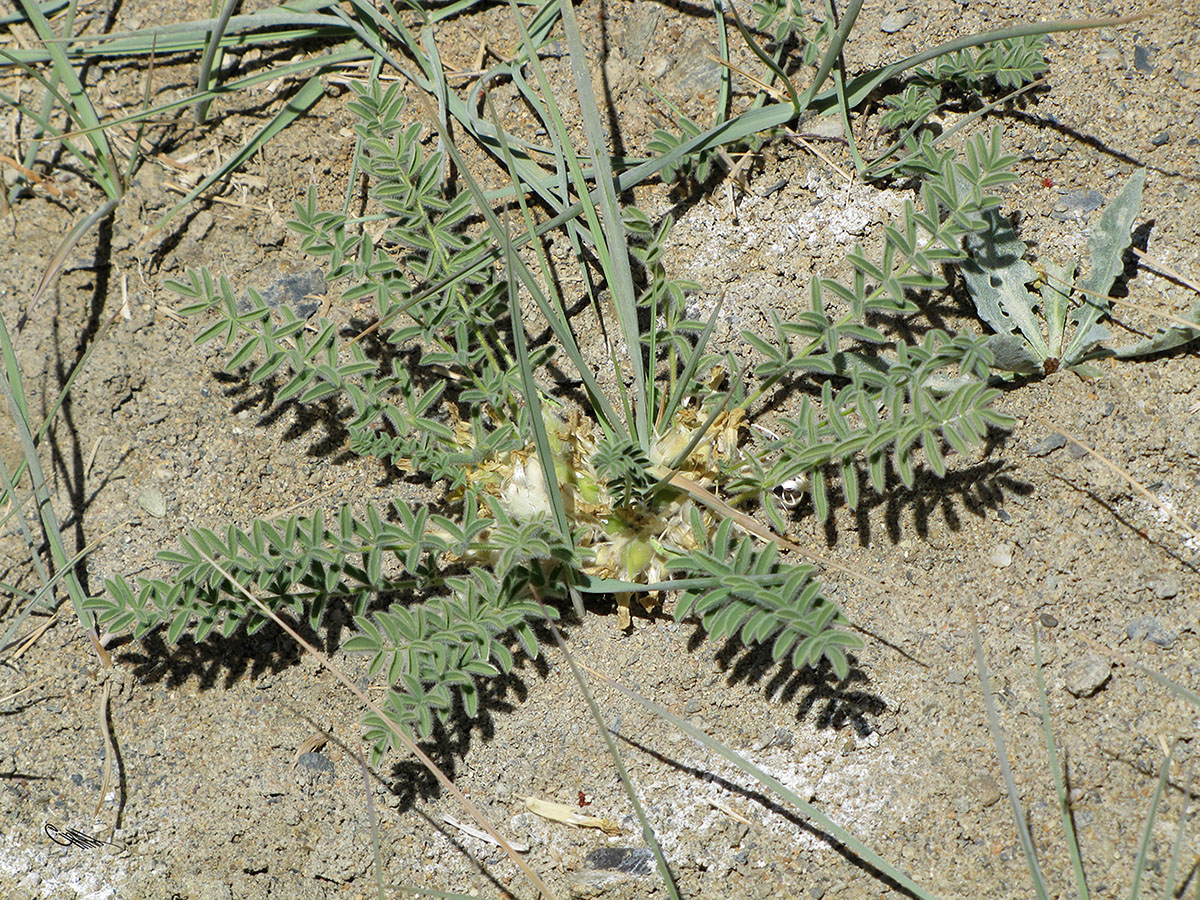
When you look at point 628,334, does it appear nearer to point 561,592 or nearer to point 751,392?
point 751,392

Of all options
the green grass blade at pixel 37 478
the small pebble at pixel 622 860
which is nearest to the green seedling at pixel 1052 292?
the small pebble at pixel 622 860

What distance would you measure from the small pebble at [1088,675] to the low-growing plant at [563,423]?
514 millimetres

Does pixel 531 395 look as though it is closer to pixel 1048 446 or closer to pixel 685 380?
pixel 685 380

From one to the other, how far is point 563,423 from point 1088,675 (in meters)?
1.31

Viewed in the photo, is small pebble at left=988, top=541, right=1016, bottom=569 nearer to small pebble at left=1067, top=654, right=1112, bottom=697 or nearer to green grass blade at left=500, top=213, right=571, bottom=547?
small pebble at left=1067, top=654, right=1112, bottom=697

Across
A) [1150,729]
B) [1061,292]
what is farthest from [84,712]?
[1061,292]

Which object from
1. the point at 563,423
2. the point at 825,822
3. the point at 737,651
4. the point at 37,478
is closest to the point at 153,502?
the point at 37,478

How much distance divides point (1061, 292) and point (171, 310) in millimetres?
2285

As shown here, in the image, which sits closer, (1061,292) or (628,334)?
(628,334)

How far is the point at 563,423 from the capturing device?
2.33 metres

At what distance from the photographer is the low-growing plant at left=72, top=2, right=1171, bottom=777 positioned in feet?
6.16

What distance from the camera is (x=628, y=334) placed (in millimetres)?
2066

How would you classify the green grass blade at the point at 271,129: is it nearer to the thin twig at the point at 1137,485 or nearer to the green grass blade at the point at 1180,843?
the thin twig at the point at 1137,485

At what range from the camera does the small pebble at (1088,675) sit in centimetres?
201
